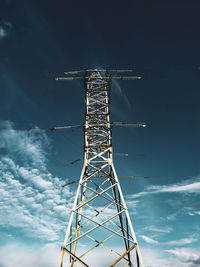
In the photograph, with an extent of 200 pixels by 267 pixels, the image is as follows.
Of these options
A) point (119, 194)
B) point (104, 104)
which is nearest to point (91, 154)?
point (119, 194)

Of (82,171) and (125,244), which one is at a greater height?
(82,171)

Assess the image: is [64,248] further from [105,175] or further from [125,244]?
[105,175]

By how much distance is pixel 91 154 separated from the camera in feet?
38.4

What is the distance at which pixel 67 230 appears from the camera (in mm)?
7852

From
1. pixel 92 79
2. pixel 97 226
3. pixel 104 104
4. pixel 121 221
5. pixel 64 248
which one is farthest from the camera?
pixel 92 79

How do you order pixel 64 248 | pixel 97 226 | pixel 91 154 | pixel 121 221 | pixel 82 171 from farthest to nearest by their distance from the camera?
1. pixel 91 154
2. pixel 82 171
3. pixel 121 221
4. pixel 97 226
5. pixel 64 248

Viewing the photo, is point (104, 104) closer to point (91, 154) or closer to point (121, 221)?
point (91, 154)

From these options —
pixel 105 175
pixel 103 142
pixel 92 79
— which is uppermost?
pixel 92 79

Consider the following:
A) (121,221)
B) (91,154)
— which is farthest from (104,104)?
(121,221)

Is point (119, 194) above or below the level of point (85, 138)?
below

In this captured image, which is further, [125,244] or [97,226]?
[125,244]

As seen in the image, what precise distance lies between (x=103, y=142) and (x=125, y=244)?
6102 millimetres

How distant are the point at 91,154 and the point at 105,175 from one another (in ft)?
5.81

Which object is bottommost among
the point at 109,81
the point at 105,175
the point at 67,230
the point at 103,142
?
the point at 67,230
